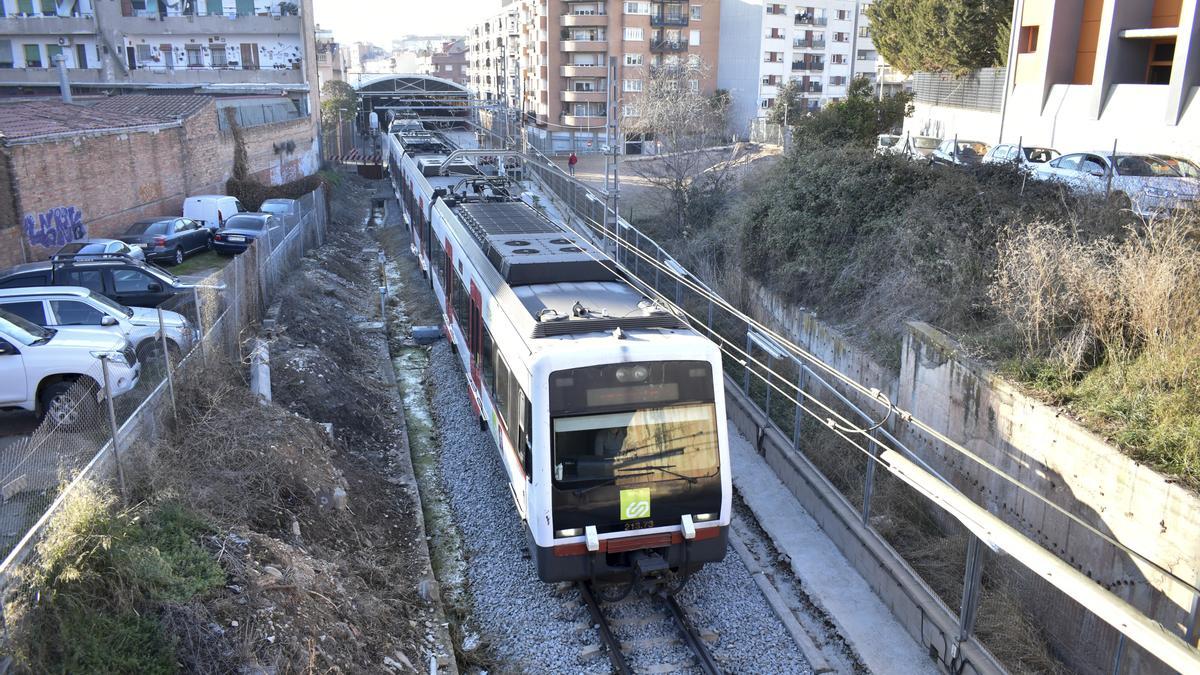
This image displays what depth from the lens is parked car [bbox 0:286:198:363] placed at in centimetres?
1212

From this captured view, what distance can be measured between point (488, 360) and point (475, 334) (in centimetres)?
129

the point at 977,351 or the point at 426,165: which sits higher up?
the point at 426,165

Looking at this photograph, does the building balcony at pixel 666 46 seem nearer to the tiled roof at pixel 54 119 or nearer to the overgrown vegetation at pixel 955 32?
the overgrown vegetation at pixel 955 32

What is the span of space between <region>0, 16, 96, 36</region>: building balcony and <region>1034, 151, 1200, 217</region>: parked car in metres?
50.4

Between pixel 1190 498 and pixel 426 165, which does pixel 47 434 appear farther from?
pixel 426 165

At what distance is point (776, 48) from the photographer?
6381 cm

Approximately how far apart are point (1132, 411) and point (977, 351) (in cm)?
246

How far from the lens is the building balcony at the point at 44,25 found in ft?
157

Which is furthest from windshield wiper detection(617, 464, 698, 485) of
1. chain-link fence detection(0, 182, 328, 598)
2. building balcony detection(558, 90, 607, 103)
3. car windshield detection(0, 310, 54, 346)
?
building balcony detection(558, 90, 607, 103)

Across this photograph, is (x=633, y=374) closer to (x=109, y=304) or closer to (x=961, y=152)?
(x=109, y=304)

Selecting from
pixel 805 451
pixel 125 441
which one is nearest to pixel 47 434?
pixel 125 441

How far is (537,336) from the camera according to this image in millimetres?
8719

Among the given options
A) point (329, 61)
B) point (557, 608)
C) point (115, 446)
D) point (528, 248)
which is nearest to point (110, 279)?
point (528, 248)

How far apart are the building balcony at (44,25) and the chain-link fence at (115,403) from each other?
136 ft
